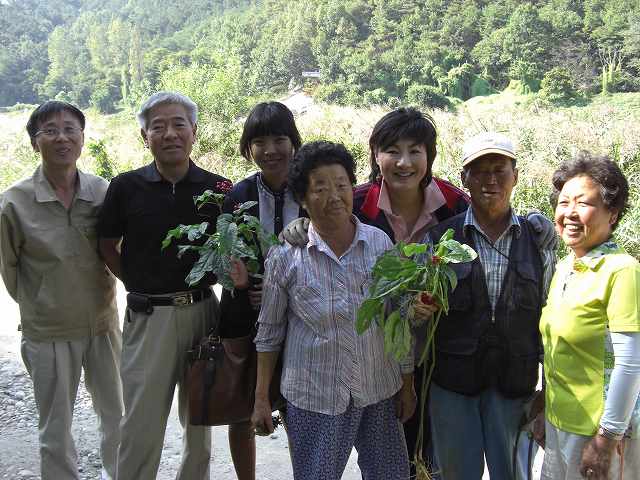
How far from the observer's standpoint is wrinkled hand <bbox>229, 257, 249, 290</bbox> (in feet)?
7.66

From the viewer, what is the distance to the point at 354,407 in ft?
6.97

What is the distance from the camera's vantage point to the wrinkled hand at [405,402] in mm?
2193

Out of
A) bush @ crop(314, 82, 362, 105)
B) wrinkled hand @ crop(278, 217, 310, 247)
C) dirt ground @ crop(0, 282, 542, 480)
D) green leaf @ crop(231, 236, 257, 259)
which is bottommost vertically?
dirt ground @ crop(0, 282, 542, 480)

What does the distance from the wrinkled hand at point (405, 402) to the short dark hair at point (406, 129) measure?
2.93 feet

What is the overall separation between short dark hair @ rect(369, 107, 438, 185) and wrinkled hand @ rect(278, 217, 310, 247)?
0.49 metres

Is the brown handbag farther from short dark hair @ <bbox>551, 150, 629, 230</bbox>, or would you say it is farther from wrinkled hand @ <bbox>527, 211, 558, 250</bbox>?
short dark hair @ <bbox>551, 150, 629, 230</bbox>

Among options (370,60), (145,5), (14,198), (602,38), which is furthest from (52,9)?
(14,198)

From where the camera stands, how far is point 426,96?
24266 mm

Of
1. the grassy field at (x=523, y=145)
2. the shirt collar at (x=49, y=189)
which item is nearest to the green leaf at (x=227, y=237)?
the shirt collar at (x=49, y=189)

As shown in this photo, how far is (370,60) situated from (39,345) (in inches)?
1092

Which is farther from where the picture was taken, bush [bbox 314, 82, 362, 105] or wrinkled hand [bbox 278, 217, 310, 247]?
bush [bbox 314, 82, 362, 105]

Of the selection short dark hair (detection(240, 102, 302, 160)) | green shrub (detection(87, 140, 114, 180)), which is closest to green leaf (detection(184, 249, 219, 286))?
short dark hair (detection(240, 102, 302, 160))

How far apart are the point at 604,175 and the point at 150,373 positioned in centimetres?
202

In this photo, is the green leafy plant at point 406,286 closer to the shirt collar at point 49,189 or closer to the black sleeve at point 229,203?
the black sleeve at point 229,203
